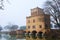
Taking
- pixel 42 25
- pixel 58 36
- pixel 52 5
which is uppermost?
pixel 52 5

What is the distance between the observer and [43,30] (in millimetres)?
30828

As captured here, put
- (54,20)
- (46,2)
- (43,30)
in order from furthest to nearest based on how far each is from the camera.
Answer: (43,30)
(46,2)
(54,20)

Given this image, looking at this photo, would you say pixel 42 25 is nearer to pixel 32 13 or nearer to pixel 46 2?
pixel 32 13

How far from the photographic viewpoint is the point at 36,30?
3247cm

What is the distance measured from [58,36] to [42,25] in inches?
317

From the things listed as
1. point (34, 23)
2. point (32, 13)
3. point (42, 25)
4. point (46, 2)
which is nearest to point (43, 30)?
point (42, 25)

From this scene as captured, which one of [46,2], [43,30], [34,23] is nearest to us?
[46,2]

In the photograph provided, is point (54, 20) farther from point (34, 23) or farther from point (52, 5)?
point (34, 23)

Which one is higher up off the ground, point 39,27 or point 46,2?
point 46,2

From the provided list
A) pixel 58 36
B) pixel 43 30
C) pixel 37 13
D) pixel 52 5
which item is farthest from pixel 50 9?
pixel 37 13

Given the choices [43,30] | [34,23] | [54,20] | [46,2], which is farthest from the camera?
[34,23]

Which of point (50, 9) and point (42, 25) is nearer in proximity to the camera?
point (50, 9)

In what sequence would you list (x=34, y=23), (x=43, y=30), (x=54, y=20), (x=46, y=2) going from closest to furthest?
(x=54, y=20), (x=46, y=2), (x=43, y=30), (x=34, y=23)

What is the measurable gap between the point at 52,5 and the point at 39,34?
11.1 m
